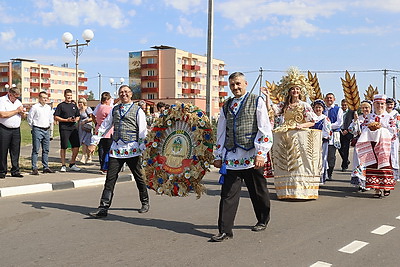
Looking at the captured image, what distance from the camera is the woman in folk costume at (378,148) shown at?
852 cm

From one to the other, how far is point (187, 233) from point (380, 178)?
4.25 m

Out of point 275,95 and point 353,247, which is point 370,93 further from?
point 353,247

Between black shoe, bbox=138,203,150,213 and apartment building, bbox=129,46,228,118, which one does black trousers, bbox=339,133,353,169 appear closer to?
black shoe, bbox=138,203,150,213

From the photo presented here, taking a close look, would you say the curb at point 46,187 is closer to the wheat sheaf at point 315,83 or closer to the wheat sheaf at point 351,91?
the wheat sheaf at point 315,83

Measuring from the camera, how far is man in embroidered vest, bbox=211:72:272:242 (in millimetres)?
5520

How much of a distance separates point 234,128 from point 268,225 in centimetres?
148

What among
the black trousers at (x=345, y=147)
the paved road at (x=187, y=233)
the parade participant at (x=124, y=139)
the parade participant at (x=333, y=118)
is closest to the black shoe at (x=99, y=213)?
the parade participant at (x=124, y=139)

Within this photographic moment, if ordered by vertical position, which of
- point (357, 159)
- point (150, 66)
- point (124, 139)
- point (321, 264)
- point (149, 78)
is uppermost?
point (150, 66)

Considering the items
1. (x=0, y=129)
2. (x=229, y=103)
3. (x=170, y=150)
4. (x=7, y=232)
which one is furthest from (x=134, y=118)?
(x=0, y=129)

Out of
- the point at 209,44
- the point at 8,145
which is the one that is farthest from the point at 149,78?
the point at 8,145

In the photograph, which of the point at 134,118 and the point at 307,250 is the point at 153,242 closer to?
the point at 307,250

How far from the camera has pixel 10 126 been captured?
32.1ft

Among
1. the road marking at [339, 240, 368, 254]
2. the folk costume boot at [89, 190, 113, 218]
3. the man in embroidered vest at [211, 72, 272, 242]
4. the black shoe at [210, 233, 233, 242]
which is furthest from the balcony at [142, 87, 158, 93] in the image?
the road marking at [339, 240, 368, 254]

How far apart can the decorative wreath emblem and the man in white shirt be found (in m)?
4.23
